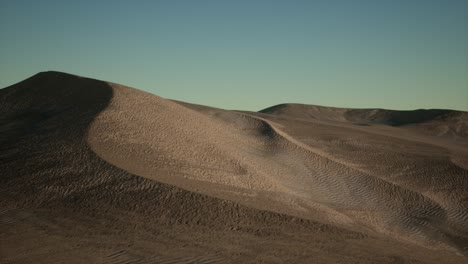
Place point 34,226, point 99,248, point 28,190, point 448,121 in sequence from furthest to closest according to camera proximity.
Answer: point 448,121
point 28,190
point 34,226
point 99,248

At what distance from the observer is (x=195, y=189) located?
17.1 m

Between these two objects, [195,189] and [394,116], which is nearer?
[195,189]

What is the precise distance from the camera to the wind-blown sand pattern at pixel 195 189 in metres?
13.0

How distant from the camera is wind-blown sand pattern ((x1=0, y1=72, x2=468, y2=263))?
13000 mm

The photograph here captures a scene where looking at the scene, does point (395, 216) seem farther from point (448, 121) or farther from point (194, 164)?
point (448, 121)

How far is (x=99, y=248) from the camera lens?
1240 centimetres

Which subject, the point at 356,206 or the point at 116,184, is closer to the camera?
the point at 116,184

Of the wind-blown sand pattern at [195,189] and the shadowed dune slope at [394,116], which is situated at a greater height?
the shadowed dune slope at [394,116]

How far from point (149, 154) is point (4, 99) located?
601 inches

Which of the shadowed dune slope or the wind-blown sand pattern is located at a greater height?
the shadowed dune slope

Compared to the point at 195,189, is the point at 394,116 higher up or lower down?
higher up

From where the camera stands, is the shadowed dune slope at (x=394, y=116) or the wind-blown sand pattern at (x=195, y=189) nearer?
the wind-blown sand pattern at (x=195, y=189)

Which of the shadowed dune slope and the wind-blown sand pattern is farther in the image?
the shadowed dune slope

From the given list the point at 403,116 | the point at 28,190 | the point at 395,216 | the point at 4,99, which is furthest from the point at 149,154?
the point at 403,116
